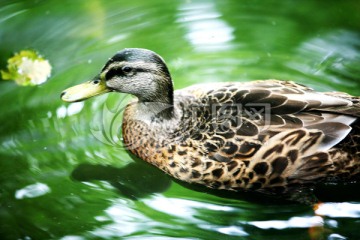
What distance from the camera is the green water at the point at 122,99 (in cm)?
456

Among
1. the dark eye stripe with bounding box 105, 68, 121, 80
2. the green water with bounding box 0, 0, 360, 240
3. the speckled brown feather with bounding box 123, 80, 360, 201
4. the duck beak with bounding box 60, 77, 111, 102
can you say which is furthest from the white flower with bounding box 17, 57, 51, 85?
the speckled brown feather with bounding box 123, 80, 360, 201

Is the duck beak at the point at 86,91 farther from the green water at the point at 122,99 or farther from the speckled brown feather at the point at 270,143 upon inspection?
the speckled brown feather at the point at 270,143

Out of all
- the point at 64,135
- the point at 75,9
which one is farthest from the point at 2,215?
the point at 75,9

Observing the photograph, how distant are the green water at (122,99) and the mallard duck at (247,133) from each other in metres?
0.20

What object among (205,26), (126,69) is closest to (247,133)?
(126,69)

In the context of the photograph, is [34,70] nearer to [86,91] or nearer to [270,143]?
[86,91]

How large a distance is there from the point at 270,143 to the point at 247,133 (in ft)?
0.67

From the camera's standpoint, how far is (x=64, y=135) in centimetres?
539

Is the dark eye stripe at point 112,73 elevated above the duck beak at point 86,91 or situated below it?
above

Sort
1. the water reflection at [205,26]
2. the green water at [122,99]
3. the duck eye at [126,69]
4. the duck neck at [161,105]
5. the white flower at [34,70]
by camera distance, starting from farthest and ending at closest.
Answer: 1. the water reflection at [205,26]
2. the white flower at [34,70]
3. the duck neck at [161,105]
4. the duck eye at [126,69]
5. the green water at [122,99]

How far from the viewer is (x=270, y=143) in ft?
15.2

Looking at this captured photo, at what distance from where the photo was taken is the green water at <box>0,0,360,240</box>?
456 centimetres

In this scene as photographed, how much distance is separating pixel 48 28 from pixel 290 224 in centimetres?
380

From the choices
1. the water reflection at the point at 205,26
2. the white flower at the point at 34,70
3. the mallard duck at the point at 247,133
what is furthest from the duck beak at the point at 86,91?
the water reflection at the point at 205,26
